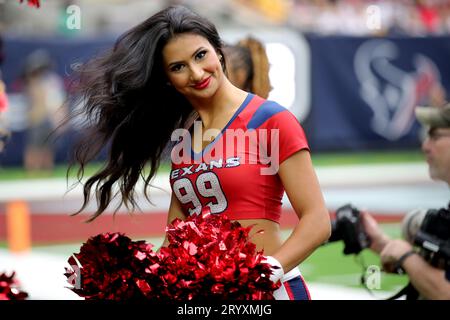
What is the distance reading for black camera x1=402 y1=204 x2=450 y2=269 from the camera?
10.9 ft

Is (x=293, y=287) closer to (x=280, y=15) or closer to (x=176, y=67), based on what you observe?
(x=176, y=67)

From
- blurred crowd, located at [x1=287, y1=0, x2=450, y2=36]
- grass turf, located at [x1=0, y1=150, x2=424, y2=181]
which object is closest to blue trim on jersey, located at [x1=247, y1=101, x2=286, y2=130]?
grass turf, located at [x1=0, y1=150, x2=424, y2=181]

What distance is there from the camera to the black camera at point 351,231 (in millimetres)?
3613

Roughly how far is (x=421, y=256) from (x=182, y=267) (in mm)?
1339

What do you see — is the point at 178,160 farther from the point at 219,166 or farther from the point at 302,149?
the point at 302,149

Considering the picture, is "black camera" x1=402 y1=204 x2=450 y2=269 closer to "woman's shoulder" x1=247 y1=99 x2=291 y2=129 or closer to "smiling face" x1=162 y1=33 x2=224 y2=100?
Answer: "woman's shoulder" x1=247 y1=99 x2=291 y2=129

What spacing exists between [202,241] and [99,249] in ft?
0.96

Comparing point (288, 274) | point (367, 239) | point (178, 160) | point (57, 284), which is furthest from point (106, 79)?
point (57, 284)

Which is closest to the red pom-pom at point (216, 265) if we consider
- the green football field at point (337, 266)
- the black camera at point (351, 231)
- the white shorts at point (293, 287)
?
the white shorts at point (293, 287)

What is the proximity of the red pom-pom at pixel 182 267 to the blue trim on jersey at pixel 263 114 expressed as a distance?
0.38 meters

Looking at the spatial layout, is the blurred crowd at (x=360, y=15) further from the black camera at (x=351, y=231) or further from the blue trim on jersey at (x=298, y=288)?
the blue trim on jersey at (x=298, y=288)

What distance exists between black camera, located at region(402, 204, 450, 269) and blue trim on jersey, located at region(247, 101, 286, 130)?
87cm

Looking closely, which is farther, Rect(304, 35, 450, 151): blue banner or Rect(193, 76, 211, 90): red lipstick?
Rect(304, 35, 450, 151): blue banner

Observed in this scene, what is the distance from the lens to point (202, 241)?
2.42 meters
